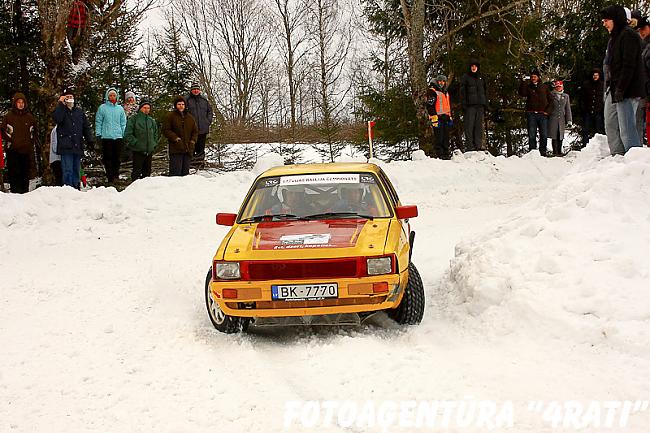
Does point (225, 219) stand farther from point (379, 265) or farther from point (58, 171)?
point (58, 171)

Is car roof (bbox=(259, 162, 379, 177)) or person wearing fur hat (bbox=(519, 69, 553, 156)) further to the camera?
person wearing fur hat (bbox=(519, 69, 553, 156))

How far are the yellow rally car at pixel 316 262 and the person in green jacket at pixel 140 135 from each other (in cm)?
759

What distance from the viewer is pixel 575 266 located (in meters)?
5.62

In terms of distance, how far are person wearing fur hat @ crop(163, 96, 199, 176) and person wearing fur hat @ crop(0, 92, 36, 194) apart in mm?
2618

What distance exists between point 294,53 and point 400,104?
18.9m

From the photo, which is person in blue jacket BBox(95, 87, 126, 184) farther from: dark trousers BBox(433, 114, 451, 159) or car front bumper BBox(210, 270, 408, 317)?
car front bumper BBox(210, 270, 408, 317)

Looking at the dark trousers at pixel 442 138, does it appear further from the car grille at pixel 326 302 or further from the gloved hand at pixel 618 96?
the car grille at pixel 326 302

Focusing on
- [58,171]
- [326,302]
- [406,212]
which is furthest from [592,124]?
[326,302]

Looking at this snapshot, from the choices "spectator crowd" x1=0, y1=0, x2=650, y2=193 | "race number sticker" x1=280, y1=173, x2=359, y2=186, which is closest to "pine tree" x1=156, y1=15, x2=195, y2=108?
"spectator crowd" x1=0, y1=0, x2=650, y2=193

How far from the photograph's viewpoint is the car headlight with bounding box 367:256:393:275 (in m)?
5.27

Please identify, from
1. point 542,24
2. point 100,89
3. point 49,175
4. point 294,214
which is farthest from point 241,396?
point 542,24

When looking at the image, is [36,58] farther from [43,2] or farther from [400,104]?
[400,104]

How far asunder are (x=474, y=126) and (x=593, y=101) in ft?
10.5

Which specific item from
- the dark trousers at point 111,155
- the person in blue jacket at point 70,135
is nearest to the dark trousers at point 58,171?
the person in blue jacket at point 70,135
